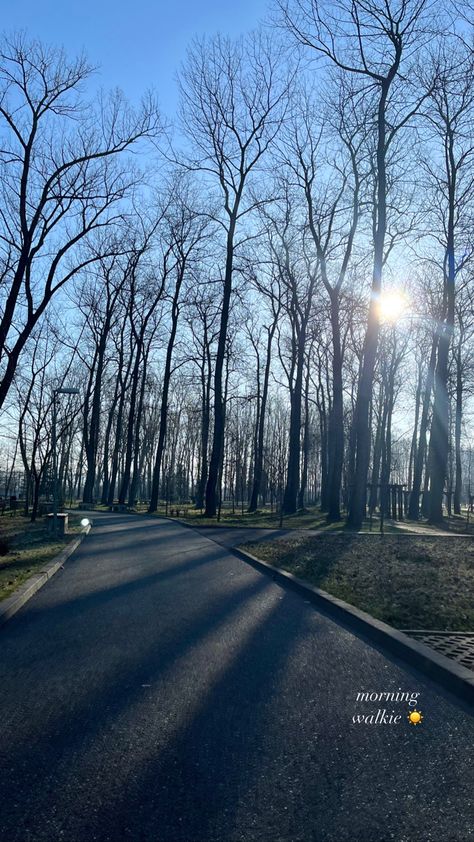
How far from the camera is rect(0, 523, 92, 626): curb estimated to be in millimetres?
8624

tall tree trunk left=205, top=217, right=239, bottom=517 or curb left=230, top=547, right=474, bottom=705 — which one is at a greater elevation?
tall tree trunk left=205, top=217, right=239, bottom=517

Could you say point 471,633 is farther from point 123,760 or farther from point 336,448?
point 336,448

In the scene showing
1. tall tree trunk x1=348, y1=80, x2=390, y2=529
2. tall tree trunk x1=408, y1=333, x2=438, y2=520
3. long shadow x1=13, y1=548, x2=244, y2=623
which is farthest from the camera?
tall tree trunk x1=408, y1=333, x2=438, y2=520

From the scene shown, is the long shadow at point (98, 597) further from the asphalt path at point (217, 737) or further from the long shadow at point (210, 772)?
the long shadow at point (210, 772)

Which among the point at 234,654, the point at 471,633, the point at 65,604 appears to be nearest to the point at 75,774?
the point at 234,654

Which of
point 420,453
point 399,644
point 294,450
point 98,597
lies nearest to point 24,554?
point 98,597

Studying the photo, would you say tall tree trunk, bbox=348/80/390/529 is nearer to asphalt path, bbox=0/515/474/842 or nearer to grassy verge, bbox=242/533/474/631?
grassy verge, bbox=242/533/474/631

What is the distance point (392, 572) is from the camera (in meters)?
12.3

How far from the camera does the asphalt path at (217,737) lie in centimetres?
348

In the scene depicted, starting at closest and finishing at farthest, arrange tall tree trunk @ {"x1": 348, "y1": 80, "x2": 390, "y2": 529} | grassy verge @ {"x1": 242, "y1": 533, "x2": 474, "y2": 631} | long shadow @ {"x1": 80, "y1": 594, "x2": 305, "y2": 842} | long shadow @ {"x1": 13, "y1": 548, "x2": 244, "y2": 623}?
long shadow @ {"x1": 80, "y1": 594, "x2": 305, "y2": 842} < grassy verge @ {"x1": 242, "y1": 533, "x2": 474, "y2": 631} < long shadow @ {"x1": 13, "y1": 548, "x2": 244, "y2": 623} < tall tree trunk @ {"x1": 348, "y1": 80, "x2": 390, "y2": 529}

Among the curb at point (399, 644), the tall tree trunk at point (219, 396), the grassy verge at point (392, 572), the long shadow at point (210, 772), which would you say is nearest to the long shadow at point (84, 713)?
the long shadow at point (210, 772)

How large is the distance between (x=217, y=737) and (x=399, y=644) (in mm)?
2814

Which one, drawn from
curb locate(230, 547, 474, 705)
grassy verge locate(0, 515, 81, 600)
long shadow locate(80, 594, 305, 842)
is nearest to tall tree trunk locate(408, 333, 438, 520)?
grassy verge locate(0, 515, 81, 600)

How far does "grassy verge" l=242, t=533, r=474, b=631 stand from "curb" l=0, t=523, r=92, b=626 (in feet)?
13.6
